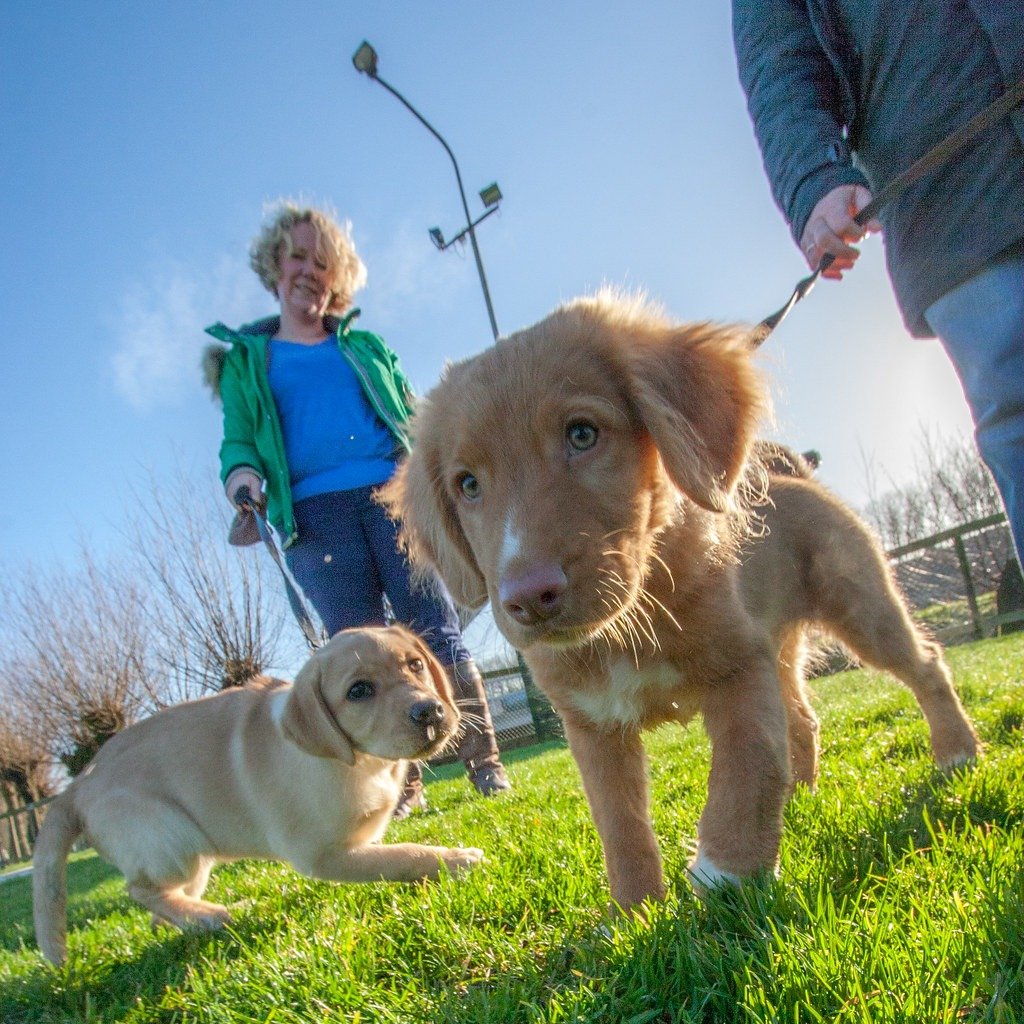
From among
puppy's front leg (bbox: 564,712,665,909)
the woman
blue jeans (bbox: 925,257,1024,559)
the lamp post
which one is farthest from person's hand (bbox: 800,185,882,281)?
the lamp post

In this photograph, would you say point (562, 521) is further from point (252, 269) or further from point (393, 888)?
point (252, 269)

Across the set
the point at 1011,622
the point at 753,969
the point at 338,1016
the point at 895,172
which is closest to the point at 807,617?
the point at 895,172

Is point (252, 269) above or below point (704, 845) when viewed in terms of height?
above

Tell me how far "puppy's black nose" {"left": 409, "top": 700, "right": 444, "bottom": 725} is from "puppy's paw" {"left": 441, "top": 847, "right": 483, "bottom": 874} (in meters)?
0.54

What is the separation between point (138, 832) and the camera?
3.84 meters

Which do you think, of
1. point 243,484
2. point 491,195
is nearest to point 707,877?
point 243,484

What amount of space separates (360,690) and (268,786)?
29.7 inches

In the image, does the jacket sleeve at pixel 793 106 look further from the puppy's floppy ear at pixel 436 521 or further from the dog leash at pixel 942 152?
the puppy's floppy ear at pixel 436 521

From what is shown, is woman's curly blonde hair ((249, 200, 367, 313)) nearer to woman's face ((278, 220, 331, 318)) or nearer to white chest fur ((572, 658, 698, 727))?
woman's face ((278, 220, 331, 318))

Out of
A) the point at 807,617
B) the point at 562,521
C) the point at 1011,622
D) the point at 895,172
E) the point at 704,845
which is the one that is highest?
the point at 895,172

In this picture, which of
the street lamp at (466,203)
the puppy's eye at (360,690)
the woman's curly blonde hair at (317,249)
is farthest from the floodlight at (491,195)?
the puppy's eye at (360,690)

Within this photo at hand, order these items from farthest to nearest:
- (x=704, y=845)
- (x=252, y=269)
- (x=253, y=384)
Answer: (x=252, y=269) → (x=253, y=384) → (x=704, y=845)

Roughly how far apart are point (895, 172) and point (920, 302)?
1.29 feet

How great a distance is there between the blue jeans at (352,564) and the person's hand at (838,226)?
2.72 meters
